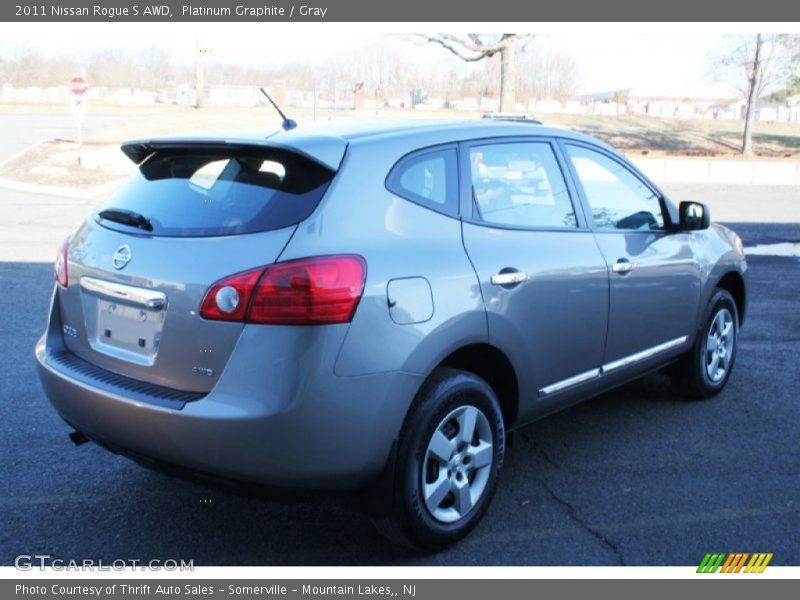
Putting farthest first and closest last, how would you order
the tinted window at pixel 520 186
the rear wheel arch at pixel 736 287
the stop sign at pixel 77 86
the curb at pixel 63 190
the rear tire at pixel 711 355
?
the stop sign at pixel 77 86, the curb at pixel 63 190, the rear wheel arch at pixel 736 287, the rear tire at pixel 711 355, the tinted window at pixel 520 186

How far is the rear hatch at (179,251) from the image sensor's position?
3033 mm

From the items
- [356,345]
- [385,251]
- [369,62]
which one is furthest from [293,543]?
[369,62]

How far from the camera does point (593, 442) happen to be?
15.8 feet

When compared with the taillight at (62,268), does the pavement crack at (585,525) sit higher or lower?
lower

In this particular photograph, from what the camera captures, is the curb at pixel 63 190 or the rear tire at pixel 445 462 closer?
the rear tire at pixel 445 462

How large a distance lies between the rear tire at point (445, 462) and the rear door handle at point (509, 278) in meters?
0.43

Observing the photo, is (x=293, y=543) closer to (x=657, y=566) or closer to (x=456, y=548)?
(x=456, y=548)

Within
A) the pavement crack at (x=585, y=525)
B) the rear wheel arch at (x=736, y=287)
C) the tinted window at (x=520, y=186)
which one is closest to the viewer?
the pavement crack at (x=585, y=525)

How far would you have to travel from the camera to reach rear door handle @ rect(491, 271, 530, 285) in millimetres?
3617

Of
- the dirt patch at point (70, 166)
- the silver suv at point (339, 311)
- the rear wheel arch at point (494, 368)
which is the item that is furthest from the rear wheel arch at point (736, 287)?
the dirt patch at point (70, 166)

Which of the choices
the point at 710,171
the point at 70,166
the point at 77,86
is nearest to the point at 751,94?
the point at 710,171

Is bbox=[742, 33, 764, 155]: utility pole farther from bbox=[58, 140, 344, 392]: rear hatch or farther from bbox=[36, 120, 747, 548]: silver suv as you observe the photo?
bbox=[58, 140, 344, 392]: rear hatch

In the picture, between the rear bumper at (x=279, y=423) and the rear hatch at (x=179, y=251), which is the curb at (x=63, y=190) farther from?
the rear bumper at (x=279, y=423)

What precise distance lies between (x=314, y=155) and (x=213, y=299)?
69 centimetres
